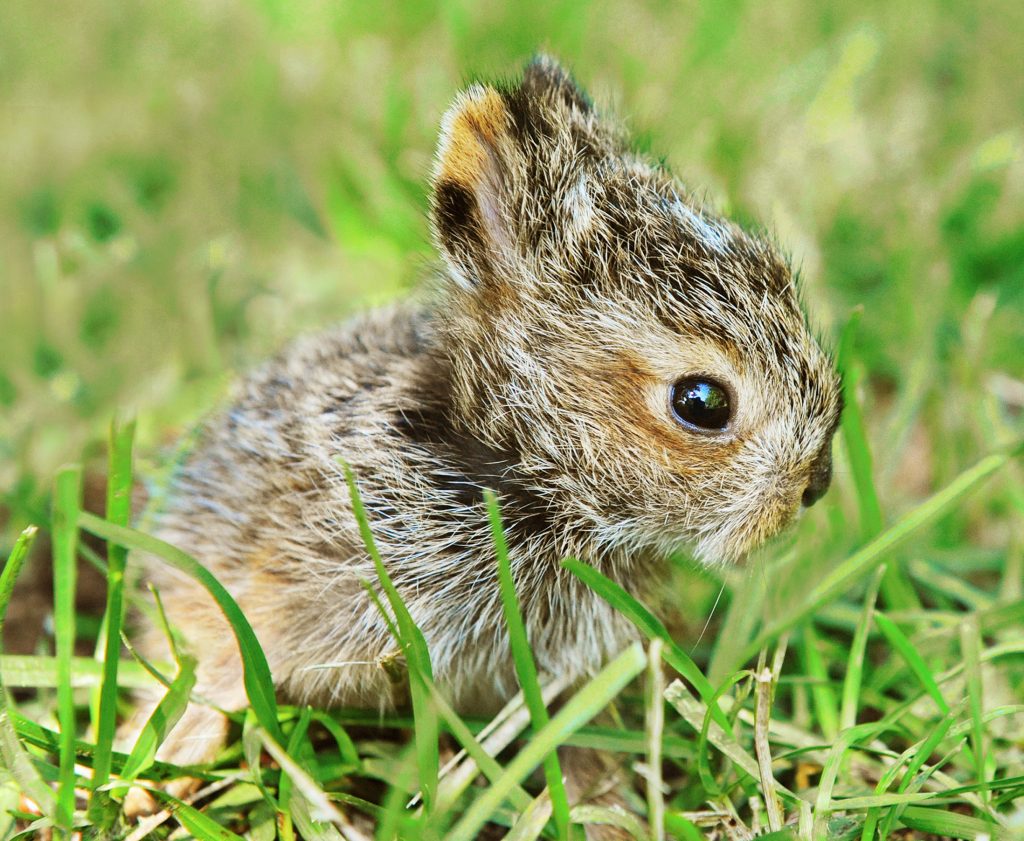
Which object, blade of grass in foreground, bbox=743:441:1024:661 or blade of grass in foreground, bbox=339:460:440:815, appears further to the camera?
blade of grass in foreground, bbox=743:441:1024:661

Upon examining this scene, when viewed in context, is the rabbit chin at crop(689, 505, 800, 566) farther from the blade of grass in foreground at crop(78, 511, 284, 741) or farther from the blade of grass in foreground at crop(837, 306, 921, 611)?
the blade of grass in foreground at crop(78, 511, 284, 741)

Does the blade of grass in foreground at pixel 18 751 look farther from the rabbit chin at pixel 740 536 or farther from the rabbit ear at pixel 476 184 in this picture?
the rabbit chin at pixel 740 536

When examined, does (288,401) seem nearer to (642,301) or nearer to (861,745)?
(642,301)

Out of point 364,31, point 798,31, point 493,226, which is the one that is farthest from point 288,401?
point 798,31

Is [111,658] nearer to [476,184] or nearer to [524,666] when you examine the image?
[524,666]

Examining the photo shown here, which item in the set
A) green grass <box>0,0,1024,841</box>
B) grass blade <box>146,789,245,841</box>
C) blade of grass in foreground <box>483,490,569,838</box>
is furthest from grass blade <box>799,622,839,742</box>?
grass blade <box>146,789,245,841</box>

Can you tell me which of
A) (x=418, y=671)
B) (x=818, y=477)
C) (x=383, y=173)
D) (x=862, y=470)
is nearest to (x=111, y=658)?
(x=418, y=671)

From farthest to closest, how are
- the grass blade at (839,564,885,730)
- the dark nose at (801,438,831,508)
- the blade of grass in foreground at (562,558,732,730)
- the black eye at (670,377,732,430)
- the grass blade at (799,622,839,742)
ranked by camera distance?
the grass blade at (799,622,839,742), the grass blade at (839,564,885,730), the dark nose at (801,438,831,508), the black eye at (670,377,732,430), the blade of grass in foreground at (562,558,732,730)
